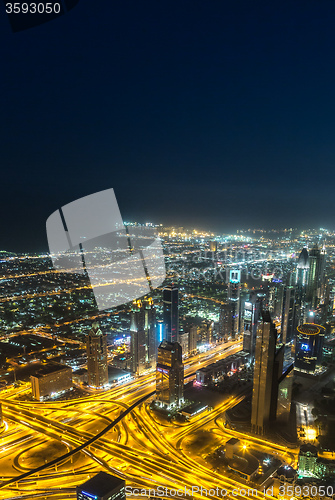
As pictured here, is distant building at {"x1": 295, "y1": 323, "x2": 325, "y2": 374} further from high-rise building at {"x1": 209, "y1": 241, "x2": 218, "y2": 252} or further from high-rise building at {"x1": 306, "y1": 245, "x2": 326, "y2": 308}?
high-rise building at {"x1": 209, "y1": 241, "x2": 218, "y2": 252}

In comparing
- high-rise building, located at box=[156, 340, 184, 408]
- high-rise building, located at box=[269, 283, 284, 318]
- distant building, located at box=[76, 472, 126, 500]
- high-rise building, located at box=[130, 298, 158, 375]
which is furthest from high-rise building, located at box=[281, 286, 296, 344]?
distant building, located at box=[76, 472, 126, 500]

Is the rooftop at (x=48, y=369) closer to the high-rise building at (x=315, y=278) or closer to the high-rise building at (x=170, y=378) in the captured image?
the high-rise building at (x=170, y=378)

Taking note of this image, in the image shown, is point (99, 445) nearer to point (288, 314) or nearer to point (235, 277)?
point (288, 314)

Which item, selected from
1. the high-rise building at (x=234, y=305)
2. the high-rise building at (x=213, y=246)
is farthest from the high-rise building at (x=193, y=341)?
the high-rise building at (x=213, y=246)

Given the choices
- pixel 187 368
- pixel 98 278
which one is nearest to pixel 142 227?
pixel 98 278

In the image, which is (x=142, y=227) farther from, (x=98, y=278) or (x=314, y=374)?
(x=314, y=374)

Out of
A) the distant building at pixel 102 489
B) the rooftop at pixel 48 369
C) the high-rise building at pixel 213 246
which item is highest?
the distant building at pixel 102 489
